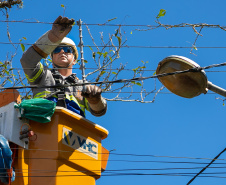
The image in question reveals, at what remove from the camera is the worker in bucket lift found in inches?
417

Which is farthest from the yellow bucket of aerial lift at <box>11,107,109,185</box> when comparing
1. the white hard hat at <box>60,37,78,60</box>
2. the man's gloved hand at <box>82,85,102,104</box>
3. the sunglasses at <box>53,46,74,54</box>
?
the white hard hat at <box>60,37,78,60</box>

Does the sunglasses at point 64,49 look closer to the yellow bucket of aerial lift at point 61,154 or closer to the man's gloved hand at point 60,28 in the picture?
the man's gloved hand at point 60,28

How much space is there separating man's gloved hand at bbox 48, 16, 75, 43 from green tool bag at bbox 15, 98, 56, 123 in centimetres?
88

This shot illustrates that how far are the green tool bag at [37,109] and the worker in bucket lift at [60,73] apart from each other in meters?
0.34

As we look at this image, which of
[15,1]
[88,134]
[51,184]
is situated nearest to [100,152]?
[88,134]

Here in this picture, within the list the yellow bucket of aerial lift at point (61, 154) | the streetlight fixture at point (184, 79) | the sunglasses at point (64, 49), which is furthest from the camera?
the sunglasses at point (64, 49)

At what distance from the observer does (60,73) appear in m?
11.5

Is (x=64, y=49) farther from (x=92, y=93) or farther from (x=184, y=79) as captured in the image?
(x=184, y=79)

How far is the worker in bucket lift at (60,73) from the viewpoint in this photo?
1059 cm

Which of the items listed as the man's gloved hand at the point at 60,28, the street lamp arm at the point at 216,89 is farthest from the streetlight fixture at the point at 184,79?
the man's gloved hand at the point at 60,28

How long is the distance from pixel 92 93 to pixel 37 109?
2.68 feet

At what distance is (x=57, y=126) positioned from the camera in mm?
10500

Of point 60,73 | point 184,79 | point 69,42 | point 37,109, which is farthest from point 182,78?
point 69,42

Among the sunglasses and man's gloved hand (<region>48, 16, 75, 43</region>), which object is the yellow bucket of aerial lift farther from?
the sunglasses
